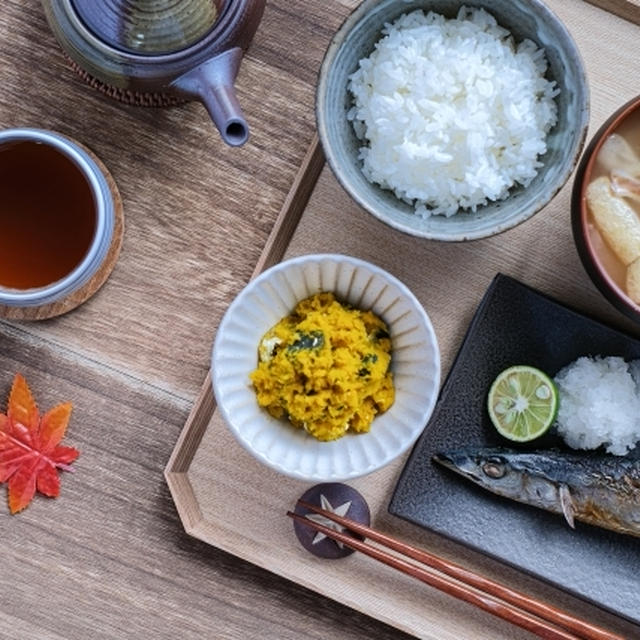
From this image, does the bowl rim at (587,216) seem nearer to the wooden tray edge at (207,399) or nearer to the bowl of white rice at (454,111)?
the bowl of white rice at (454,111)

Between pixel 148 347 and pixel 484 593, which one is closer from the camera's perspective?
pixel 484 593

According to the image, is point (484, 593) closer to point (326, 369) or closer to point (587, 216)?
point (326, 369)

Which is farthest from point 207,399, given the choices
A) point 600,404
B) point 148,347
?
point 600,404

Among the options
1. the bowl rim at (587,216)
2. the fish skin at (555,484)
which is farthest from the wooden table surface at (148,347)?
the bowl rim at (587,216)

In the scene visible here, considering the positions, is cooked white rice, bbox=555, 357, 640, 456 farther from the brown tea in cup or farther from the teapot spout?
the brown tea in cup

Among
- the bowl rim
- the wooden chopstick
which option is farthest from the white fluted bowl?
the bowl rim

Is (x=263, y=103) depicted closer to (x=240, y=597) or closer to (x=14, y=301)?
(x=14, y=301)
